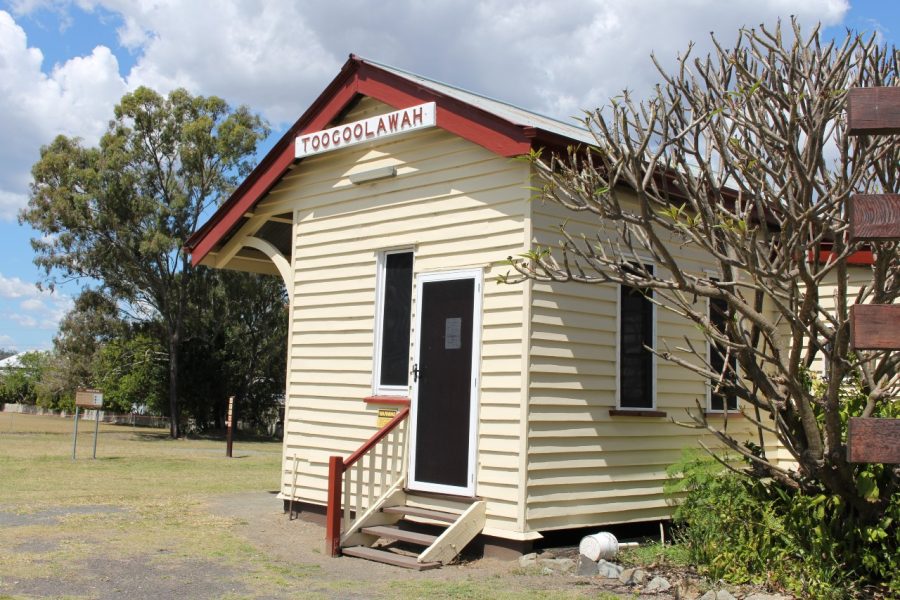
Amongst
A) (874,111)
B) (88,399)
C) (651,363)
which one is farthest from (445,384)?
(88,399)

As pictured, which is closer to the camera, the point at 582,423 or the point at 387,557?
the point at 387,557

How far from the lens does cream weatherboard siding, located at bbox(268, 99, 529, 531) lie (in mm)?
8414

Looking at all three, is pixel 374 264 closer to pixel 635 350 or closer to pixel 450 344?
pixel 450 344

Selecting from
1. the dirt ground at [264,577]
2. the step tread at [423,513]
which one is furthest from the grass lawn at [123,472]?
the step tread at [423,513]

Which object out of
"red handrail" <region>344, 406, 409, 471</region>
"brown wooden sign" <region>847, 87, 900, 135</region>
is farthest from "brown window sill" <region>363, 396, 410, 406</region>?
"brown wooden sign" <region>847, 87, 900, 135</region>

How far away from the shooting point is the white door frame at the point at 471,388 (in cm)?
855

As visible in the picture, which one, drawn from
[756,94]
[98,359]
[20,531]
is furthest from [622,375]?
[98,359]

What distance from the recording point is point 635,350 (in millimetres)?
9312

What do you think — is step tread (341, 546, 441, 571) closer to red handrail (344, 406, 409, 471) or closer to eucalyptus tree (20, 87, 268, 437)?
red handrail (344, 406, 409, 471)

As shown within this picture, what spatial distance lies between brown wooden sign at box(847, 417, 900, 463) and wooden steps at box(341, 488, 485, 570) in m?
5.17

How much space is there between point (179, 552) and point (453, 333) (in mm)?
3410

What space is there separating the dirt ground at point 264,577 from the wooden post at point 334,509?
0.46 ft

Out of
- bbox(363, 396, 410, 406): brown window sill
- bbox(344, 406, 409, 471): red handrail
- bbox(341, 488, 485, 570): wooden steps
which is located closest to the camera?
bbox(341, 488, 485, 570): wooden steps

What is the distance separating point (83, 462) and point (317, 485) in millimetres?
10316
